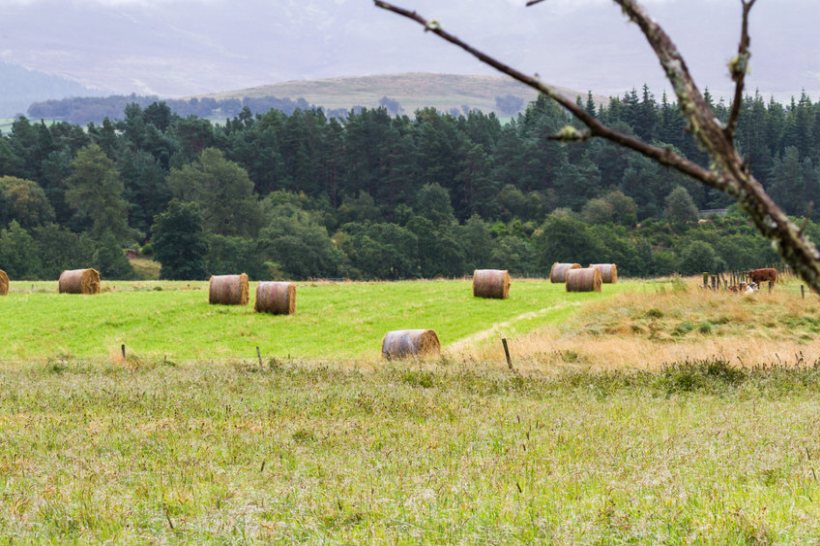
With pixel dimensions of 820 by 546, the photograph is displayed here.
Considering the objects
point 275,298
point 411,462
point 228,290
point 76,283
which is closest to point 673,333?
point 275,298

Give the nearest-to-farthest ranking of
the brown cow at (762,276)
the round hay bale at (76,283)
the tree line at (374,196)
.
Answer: the round hay bale at (76,283)
the brown cow at (762,276)
the tree line at (374,196)

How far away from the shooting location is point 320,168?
6117 inches

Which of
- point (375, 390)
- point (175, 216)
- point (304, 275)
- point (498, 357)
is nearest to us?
point (375, 390)

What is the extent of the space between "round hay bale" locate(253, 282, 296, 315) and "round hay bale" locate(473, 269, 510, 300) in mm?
9855

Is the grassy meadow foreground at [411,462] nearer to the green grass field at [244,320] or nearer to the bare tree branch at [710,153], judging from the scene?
the bare tree branch at [710,153]

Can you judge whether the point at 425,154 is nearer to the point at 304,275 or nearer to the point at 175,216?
the point at 304,275

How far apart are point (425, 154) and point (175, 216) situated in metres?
56.6

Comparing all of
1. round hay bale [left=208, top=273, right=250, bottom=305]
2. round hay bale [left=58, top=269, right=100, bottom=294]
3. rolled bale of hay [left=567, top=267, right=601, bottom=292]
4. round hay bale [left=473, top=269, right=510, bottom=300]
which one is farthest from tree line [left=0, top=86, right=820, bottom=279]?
round hay bale [left=208, top=273, right=250, bottom=305]

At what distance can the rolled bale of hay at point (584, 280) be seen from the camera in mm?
49062

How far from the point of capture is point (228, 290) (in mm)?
42125

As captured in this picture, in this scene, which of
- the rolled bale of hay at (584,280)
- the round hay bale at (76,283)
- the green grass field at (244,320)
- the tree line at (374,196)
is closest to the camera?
the green grass field at (244,320)

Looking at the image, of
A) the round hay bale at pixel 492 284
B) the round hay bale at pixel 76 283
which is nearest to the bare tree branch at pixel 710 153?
the round hay bale at pixel 492 284

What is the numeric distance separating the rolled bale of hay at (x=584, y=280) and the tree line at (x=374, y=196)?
2162 inches

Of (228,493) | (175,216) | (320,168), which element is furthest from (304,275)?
(228,493)
